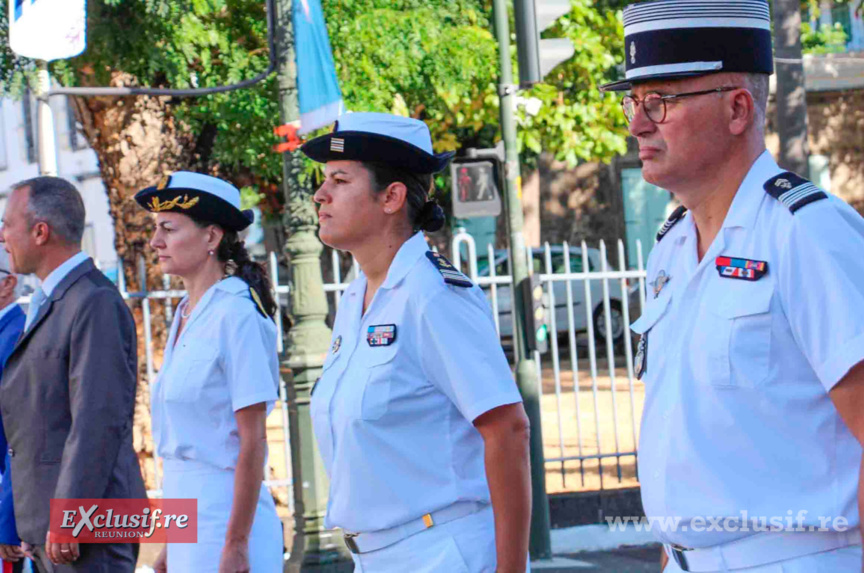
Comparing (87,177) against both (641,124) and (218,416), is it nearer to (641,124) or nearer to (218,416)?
(218,416)

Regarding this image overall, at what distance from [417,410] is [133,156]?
715 cm

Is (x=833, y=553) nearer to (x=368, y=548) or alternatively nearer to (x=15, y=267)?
(x=368, y=548)

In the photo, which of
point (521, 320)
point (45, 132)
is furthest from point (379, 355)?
point (521, 320)

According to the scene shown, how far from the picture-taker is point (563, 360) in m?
21.1

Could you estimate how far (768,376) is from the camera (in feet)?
7.52

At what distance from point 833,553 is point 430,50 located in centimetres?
836

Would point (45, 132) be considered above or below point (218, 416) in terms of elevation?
above

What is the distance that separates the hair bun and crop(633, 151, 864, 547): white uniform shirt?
1.21m

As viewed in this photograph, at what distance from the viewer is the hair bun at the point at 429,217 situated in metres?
3.54

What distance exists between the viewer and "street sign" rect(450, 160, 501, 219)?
26.6ft

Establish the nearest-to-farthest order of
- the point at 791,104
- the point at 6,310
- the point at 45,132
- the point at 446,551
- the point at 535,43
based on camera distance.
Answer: the point at 446,551 → the point at 6,310 → the point at 45,132 → the point at 535,43 → the point at 791,104

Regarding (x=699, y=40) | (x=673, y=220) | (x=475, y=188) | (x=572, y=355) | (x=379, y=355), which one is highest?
(x=475, y=188)

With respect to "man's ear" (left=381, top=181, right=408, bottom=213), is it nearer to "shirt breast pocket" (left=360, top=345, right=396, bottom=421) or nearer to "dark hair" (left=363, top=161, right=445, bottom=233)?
"dark hair" (left=363, top=161, right=445, bottom=233)

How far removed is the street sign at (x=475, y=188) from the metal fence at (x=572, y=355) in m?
0.32
